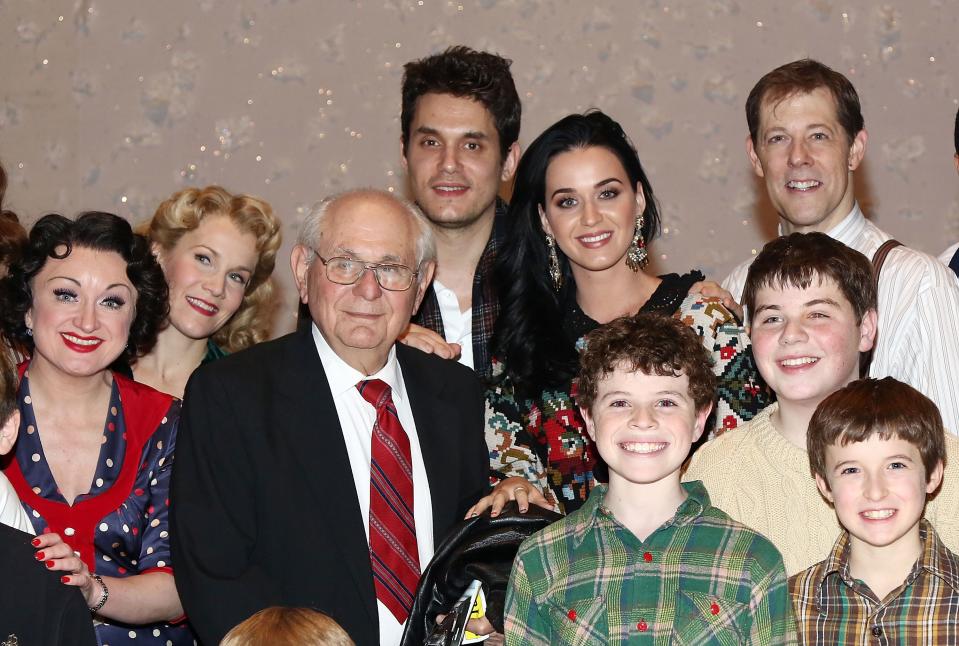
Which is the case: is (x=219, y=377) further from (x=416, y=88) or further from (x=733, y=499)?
(x=416, y=88)

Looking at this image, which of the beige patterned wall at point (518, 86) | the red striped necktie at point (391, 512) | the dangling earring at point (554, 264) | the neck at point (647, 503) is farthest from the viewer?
the beige patterned wall at point (518, 86)

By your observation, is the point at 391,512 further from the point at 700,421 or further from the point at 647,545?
the point at 700,421

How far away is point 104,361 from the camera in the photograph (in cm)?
330

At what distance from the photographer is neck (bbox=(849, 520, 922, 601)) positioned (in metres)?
2.68

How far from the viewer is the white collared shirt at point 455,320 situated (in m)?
4.01

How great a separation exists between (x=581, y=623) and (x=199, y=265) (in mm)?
1917

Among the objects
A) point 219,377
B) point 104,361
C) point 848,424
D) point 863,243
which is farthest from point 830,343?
point 104,361

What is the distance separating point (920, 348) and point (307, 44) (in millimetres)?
3701

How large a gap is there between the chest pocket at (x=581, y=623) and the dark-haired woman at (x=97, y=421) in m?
1.06

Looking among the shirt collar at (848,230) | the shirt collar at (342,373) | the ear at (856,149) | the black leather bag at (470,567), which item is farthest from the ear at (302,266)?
the ear at (856,149)

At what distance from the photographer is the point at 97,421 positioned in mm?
3322

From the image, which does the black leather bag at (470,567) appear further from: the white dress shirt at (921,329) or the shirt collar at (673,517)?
the white dress shirt at (921,329)

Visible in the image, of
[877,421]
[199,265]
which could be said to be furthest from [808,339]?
[199,265]

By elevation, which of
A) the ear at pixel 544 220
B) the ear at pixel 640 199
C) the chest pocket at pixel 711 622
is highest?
the ear at pixel 640 199
